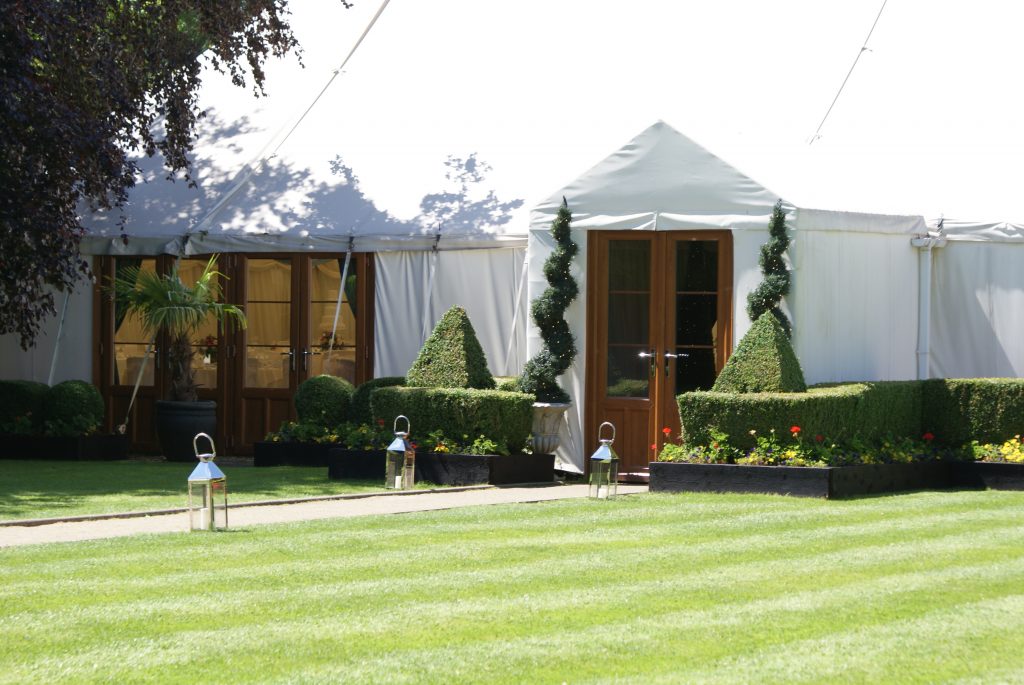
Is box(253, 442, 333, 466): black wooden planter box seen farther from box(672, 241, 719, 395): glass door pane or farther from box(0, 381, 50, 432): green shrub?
box(672, 241, 719, 395): glass door pane

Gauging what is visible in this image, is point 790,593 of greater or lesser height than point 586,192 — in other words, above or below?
below

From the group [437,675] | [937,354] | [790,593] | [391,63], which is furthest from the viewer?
[391,63]

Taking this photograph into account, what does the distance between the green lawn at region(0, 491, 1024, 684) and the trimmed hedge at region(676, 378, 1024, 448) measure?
6.74 ft

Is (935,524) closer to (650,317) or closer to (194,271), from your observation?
(650,317)

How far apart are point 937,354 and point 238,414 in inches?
302

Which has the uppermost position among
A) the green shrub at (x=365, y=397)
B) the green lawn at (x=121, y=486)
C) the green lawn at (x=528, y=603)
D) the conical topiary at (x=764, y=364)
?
the conical topiary at (x=764, y=364)

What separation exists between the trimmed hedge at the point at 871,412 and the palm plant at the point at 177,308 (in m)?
5.91

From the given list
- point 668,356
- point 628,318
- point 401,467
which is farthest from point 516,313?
point 401,467

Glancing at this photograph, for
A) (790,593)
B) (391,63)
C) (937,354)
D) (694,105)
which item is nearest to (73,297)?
(391,63)

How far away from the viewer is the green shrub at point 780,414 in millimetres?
13016

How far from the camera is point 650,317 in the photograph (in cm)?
1462

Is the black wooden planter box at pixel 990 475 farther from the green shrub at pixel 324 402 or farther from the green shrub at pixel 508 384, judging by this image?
the green shrub at pixel 324 402

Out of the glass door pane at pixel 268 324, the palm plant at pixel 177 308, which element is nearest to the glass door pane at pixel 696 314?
the glass door pane at pixel 268 324

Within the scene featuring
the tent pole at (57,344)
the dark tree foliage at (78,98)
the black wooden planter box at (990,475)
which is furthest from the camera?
the tent pole at (57,344)
